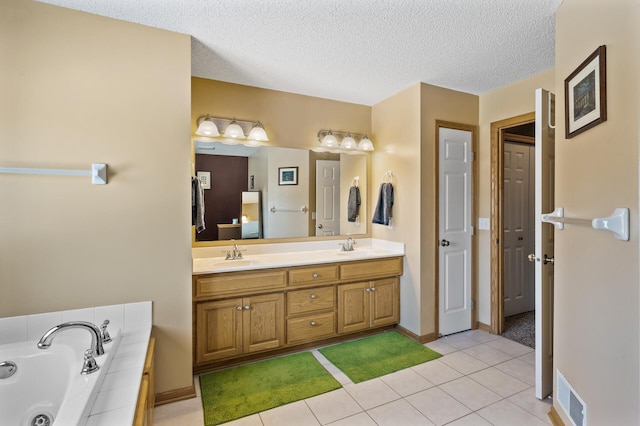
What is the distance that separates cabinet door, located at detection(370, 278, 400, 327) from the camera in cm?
299

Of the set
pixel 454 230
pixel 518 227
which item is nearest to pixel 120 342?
pixel 454 230

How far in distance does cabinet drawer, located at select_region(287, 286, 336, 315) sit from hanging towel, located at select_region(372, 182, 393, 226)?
96cm

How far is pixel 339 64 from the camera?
249cm

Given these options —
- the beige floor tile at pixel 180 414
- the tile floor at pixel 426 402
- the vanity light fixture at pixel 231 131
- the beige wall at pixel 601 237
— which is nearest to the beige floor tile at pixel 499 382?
the tile floor at pixel 426 402

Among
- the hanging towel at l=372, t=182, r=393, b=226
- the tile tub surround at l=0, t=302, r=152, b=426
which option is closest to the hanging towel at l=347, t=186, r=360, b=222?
the hanging towel at l=372, t=182, r=393, b=226

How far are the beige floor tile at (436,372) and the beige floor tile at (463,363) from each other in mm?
56

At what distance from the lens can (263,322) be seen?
251 centimetres

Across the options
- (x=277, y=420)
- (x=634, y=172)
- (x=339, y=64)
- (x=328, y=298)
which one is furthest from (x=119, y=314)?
(x=634, y=172)

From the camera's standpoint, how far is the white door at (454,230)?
3.04 m

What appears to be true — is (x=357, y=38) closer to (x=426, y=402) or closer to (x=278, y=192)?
(x=278, y=192)

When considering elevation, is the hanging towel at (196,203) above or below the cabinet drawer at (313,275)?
above

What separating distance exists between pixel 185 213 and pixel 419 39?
6.67 feet

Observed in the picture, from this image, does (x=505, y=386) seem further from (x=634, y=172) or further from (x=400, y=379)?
(x=634, y=172)

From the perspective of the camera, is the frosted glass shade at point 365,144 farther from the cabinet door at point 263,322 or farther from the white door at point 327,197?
the cabinet door at point 263,322
